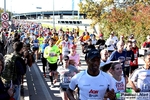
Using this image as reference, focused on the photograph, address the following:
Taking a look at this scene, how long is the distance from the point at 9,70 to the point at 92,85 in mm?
2700

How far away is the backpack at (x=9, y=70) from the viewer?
690 cm

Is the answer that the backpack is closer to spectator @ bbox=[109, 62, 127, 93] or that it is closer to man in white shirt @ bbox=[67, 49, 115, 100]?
spectator @ bbox=[109, 62, 127, 93]

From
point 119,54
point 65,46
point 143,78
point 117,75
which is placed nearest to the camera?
point 117,75

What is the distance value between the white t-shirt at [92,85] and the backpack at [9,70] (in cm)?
239

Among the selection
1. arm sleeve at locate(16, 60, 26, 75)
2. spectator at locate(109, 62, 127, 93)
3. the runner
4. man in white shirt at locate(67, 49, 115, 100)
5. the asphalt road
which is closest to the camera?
man in white shirt at locate(67, 49, 115, 100)

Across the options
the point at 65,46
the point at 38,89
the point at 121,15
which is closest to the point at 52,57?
the point at 38,89

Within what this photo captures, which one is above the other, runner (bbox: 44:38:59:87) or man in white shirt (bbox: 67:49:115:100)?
man in white shirt (bbox: 67:49:115:100)

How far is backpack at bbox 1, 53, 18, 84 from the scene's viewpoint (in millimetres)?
6902

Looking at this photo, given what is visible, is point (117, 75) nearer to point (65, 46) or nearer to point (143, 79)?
point (143, 79)

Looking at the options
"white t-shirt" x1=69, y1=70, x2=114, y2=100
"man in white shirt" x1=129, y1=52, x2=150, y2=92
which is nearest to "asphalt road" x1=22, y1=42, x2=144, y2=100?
"man in white shirt" x1=129, y1=52, x2=150, y2=92

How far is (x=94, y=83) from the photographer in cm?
475

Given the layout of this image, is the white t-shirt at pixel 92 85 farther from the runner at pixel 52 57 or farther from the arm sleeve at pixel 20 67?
the runner at pixel 52 57

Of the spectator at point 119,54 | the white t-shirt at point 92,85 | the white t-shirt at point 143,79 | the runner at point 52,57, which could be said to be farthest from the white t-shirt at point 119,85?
the runner at point 52,57

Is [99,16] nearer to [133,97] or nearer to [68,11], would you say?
[133,97]
